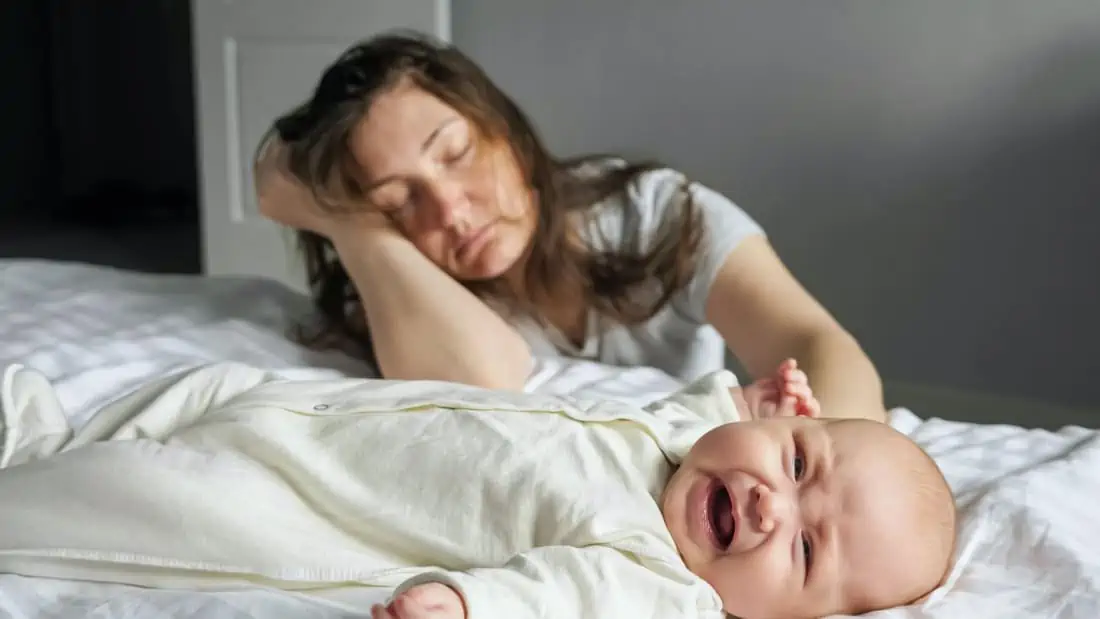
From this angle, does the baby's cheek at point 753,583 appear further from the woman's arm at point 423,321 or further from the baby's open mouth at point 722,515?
the woman's arm at point 423,321

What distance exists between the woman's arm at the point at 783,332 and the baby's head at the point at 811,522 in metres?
0.27

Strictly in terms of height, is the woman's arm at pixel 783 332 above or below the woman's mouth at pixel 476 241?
below

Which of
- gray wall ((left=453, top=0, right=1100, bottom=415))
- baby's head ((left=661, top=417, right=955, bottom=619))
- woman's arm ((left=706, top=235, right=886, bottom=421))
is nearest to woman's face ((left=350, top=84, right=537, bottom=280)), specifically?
woman's arm ((left=706, top=235, right=886, bottom=421))

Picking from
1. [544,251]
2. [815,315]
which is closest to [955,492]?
[815,315]

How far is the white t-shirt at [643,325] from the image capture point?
1.38 m

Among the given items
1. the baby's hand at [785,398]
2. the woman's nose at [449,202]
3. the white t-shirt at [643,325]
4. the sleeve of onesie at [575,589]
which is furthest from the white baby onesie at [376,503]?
the white t-shirt at [643,325]

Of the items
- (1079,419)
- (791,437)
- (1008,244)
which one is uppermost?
(791,437)

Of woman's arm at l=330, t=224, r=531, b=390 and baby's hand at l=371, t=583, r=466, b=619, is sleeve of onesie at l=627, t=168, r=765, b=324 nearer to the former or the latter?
woman's arm at l=330, t=224, r=531, b=390

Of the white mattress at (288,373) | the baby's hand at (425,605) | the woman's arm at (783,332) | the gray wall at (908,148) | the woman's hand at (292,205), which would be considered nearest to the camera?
the baby's hand at (425,605)

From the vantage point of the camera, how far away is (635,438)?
2.68ft

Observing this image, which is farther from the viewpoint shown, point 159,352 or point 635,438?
point 159,352

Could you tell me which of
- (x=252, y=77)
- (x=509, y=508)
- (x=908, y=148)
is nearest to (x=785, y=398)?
(x=509, y=508)

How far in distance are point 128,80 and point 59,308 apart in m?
3.50

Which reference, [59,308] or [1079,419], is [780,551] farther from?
[1079,419]
